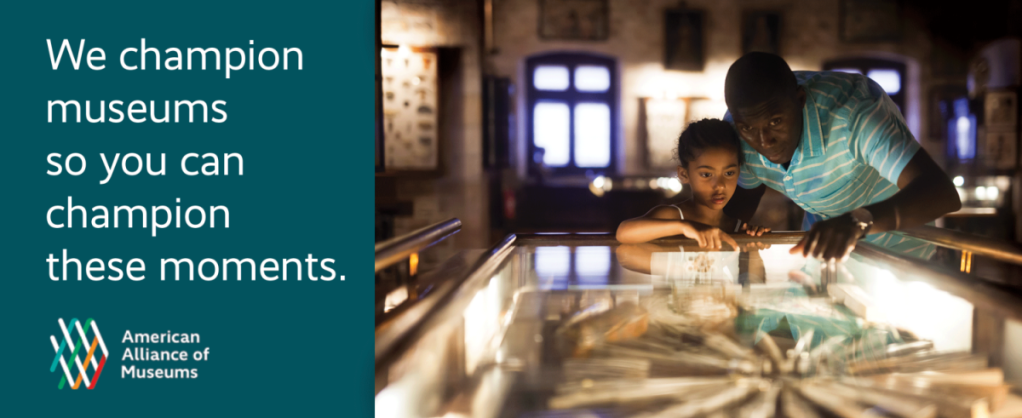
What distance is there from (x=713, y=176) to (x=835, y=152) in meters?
0.40

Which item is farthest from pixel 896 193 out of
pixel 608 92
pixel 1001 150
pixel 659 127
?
pixel 608 92

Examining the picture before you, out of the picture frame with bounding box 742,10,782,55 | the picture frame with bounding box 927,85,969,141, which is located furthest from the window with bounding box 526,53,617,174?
the picture frame with bounding box 927,85,969,141

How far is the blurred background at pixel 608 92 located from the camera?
460 cm

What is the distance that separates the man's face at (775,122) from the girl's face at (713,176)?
6.3 inches

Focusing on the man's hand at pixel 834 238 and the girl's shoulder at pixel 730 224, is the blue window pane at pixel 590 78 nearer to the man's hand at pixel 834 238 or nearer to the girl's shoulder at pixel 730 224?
the girl's shoulder at pixel 730 224

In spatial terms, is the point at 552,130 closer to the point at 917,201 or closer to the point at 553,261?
the point at 553,261

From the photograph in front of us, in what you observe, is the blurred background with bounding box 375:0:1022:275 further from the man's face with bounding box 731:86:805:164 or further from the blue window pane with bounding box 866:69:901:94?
the man's face with bounding box 731:86:805:164

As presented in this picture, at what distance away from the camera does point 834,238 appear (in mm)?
1596
